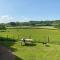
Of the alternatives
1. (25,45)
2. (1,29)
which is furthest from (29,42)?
(1,29)

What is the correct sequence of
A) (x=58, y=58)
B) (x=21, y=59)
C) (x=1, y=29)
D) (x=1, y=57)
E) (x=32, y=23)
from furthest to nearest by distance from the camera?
(x=32, y=23)
(x=1, y=29)
(x=58, y=58)
(x=21, y=59)
(x=1, y=57)

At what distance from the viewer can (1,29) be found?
57.9 metres

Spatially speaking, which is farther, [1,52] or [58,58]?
[58,58]

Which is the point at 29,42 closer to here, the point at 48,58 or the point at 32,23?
the point at 48,58

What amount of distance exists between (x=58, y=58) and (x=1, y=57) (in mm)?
5583

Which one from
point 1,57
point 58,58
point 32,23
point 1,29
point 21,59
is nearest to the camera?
point 1,57

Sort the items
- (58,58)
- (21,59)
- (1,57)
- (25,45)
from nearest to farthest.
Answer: (1,57)
(21,59)
(58,58)
(25,45)

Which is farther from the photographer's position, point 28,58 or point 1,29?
point 1,29

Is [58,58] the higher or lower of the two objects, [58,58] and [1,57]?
the lower

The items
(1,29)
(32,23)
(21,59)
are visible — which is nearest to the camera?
(21,59)

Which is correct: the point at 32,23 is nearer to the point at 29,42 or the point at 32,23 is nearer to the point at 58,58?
the point at 29,42

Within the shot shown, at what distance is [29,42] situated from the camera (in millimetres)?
20812

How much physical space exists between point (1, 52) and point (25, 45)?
395 inches

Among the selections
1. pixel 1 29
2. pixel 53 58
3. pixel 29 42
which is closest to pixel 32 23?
pixel 1 29
